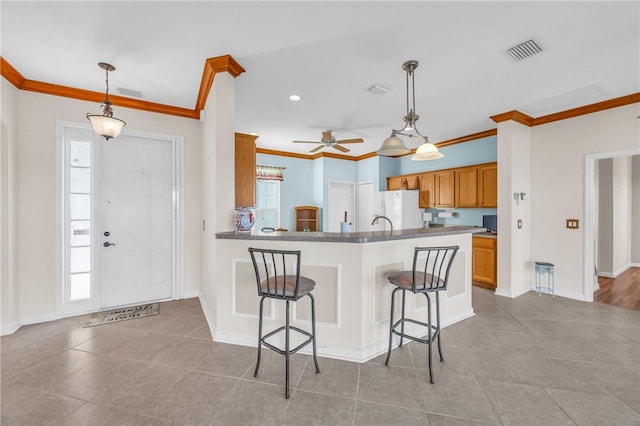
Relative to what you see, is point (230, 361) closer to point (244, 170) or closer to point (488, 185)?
point (244, 170)

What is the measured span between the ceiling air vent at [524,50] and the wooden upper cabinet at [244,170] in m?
2.76

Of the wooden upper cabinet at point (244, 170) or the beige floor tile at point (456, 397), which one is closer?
the beige floor tile at point (456, 397)

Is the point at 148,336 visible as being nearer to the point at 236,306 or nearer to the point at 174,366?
the point at 174,366

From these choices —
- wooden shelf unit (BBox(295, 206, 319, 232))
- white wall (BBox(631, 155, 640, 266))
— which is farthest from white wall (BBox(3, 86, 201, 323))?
white wall (BBox(631, 155, 640, 266))

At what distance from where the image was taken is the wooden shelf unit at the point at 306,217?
6648 millimetres

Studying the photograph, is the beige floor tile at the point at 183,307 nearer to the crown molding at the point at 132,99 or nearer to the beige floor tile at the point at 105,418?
the beige floor tile at the point at 105,418

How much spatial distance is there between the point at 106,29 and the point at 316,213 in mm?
5034

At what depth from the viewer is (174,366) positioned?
221cm

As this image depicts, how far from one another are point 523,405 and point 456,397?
0.41 m

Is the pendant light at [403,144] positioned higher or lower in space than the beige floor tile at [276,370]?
higher

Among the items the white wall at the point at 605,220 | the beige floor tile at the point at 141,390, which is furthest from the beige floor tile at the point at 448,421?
the white wall at the point at 605,220

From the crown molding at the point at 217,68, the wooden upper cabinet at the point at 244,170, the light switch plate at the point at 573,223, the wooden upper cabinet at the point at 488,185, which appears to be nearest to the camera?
the crown molding at the point at 217,68

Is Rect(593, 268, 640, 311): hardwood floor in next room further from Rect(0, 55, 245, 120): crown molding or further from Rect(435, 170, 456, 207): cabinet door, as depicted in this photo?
Rect(0, 55, 245, 120): crown molding

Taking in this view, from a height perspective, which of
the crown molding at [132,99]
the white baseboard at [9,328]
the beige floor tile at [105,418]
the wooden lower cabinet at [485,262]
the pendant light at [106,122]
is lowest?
the beige floor tile at [105,418]
